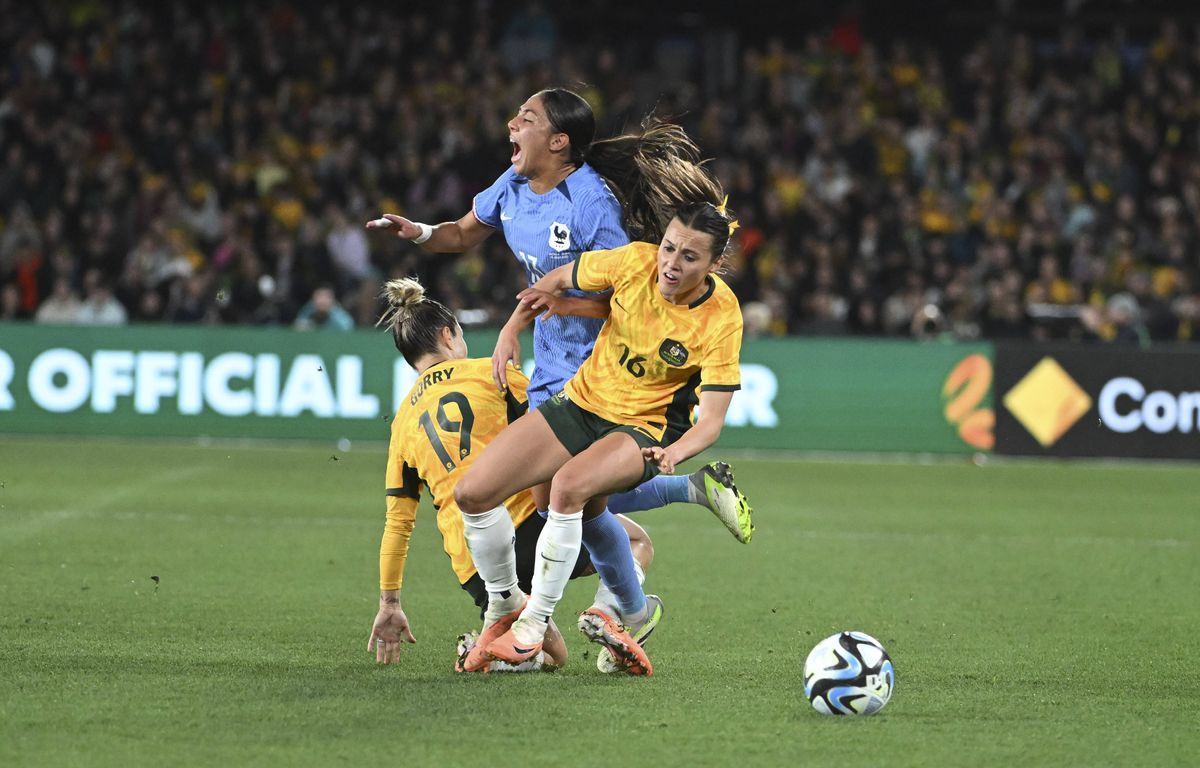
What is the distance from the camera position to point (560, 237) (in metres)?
6.36

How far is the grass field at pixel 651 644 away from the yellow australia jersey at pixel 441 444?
45 centimetres

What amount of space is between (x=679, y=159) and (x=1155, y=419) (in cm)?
1000

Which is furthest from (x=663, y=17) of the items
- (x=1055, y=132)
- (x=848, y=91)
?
(x=1055, y=132)

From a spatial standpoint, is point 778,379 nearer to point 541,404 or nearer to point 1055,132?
point 1055,132

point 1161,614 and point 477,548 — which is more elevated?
point 477,548

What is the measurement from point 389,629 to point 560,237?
162 centimetres

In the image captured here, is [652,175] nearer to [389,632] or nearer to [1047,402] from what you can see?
[389,632]

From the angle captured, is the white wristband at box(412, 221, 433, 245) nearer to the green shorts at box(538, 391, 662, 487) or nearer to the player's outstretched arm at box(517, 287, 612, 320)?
the player's outstretched arm at box(517, 287, 612, 320)

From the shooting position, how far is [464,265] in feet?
58.1

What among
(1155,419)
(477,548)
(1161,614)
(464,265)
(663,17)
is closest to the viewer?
(477,548)

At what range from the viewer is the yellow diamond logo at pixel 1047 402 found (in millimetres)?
14992

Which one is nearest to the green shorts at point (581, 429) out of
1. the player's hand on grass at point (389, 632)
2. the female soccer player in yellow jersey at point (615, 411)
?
the female soccer player in yellow jersey at point (615, 411)

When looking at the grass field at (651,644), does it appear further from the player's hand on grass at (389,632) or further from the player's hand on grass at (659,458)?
the player's hand on grass at (659,458)

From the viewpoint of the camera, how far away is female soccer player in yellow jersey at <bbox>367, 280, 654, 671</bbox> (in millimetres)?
6031
